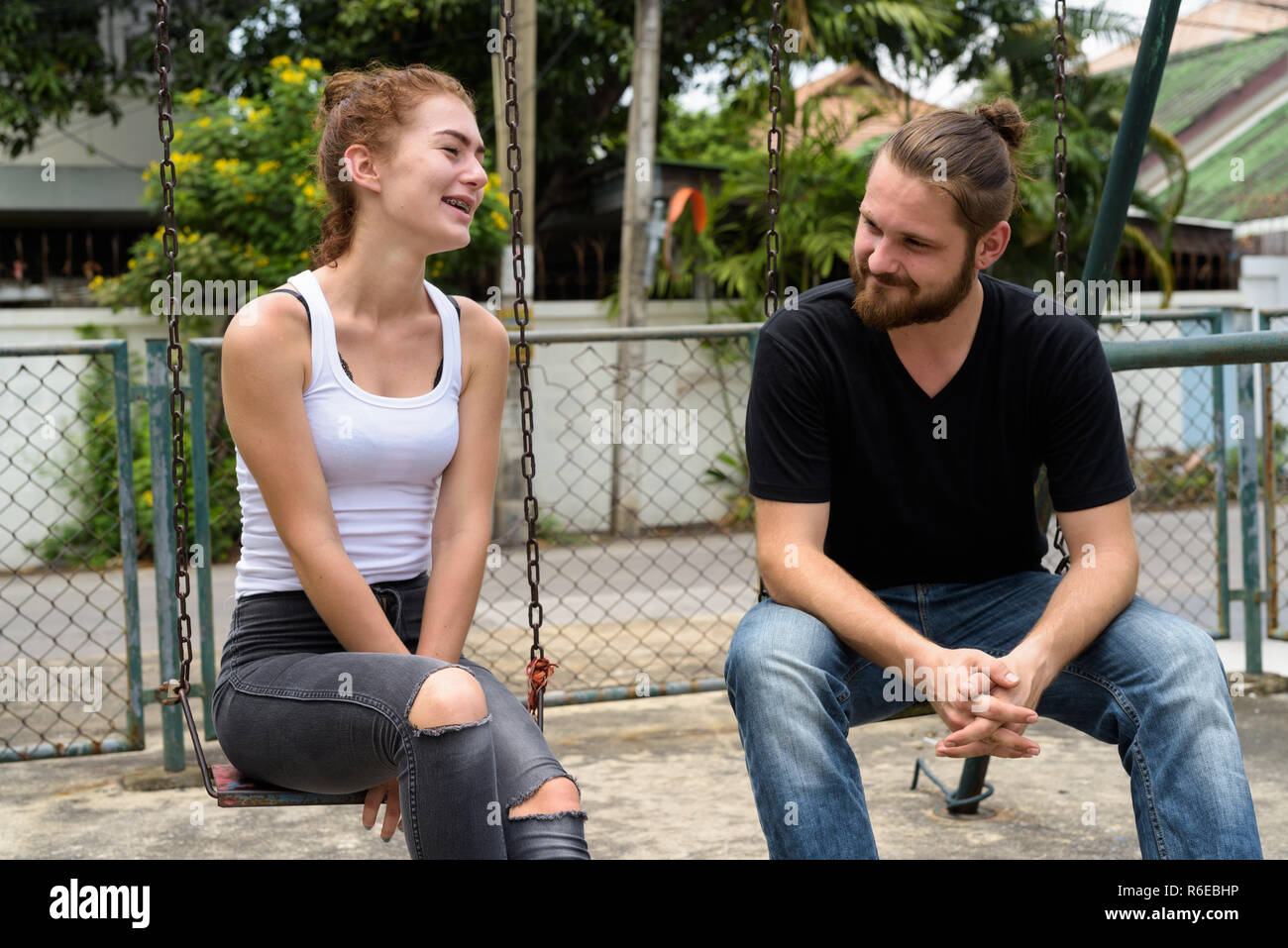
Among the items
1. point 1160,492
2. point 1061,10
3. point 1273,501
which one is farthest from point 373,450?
point 1160,492

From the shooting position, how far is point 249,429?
87.8 inches

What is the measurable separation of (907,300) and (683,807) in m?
1.90

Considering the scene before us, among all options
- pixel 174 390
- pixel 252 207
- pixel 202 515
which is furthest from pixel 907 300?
pixel 252 207

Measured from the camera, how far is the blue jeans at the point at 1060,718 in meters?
2.07

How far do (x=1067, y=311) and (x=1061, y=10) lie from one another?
716 millimetres

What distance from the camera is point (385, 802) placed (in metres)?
2.28

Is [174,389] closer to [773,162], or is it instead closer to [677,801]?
[773,162]

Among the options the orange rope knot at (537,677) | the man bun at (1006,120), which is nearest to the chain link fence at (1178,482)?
the man bun at (1006,120)

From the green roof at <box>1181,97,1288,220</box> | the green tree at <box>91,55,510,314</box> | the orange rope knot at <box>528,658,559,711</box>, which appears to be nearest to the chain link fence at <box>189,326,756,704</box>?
the green tree at <box>91,55,510,314</box>

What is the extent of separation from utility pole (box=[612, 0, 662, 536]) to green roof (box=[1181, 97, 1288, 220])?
1018 cm

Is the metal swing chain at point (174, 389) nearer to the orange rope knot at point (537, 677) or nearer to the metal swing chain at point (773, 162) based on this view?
the orange rope knot at point (537, 677)

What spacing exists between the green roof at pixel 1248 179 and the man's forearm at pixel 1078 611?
53.8ft

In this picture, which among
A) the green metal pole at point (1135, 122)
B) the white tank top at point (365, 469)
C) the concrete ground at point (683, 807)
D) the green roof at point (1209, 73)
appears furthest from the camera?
the green roof at point (1209, 73)
